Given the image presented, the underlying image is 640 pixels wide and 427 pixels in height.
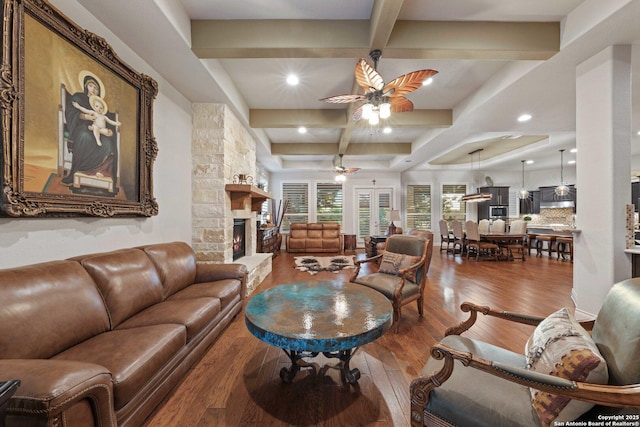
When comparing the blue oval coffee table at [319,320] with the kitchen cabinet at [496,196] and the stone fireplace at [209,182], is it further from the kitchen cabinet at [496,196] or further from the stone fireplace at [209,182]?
the kitchen cabinet at [496,196]

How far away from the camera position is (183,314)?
1825mm

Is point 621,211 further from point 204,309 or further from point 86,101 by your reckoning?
point 86,101

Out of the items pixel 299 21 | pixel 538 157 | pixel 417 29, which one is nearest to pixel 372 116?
pixel 417 29

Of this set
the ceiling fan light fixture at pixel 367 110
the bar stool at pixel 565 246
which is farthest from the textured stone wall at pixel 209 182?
the bar stool at pixel 565 246

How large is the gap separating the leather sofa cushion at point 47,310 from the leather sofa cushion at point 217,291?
69cm

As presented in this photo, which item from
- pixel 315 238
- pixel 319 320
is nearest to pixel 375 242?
pixel 315 238

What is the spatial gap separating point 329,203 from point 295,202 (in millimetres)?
1217

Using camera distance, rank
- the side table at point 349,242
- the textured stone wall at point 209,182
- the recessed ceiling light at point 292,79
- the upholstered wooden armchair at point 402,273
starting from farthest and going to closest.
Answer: the side table at point 349,242, the textured stone wall at point 209,182, the recessed ceiling light at point 292,79, the upholstered wooden armchair at point 402,273

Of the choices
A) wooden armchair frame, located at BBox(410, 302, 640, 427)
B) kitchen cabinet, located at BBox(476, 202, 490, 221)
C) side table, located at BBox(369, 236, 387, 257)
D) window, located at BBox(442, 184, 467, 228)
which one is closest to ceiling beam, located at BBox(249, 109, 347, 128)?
side table, located at BBox(369, 236, 387, 257)

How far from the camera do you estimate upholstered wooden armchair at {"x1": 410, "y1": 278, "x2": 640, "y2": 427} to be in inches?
31.6

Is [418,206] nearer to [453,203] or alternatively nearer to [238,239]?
[453,203]

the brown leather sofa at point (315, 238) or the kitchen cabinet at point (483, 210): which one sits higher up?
the kitchen cabinet at point (483, 210)

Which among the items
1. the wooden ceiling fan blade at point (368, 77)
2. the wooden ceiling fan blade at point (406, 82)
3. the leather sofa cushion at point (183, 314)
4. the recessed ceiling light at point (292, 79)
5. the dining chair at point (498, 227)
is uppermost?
the recessed ceiling light at point (292, 79)

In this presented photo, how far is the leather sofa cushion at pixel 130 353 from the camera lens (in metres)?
1.19
